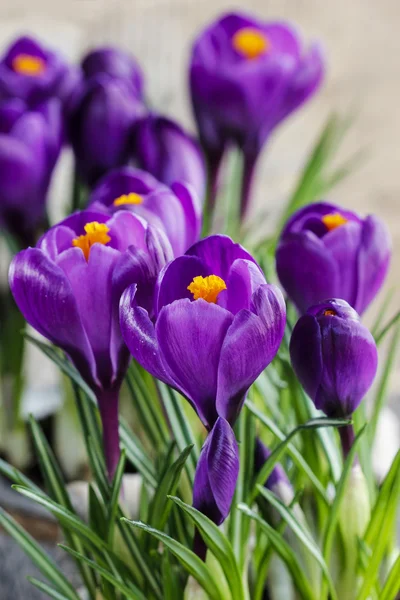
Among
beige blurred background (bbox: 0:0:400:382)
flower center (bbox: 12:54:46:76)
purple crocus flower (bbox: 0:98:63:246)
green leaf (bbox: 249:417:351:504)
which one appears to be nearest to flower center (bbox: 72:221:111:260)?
green leaf (bbox: 249:417:351:504)

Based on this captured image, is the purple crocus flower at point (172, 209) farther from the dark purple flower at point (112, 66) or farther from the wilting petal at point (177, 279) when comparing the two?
the dark purple flower at point (112, 66)

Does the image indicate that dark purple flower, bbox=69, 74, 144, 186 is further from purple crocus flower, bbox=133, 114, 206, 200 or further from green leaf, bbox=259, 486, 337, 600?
green leaf, bbox=259, 486, 337, 600

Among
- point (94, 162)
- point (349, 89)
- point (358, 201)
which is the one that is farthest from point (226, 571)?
point (349, 89)

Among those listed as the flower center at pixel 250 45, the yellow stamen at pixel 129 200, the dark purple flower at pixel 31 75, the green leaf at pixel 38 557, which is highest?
the flower center at pixel 250 45

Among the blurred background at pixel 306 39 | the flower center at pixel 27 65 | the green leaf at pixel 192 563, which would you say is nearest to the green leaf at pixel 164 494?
the green leaf at pixel 192 563

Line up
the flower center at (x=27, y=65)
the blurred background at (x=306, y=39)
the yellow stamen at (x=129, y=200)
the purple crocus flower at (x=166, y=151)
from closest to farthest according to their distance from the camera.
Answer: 1. the yellow stamen at (x=129, y=200)
2. the purple crocus flower at (x=166, y=151)
3. the flower center at (x=27, y=65)
4. the blurred background at (x=306, y=39)

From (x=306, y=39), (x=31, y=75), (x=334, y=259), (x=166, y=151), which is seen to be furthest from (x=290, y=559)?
(x=306, y=39)
